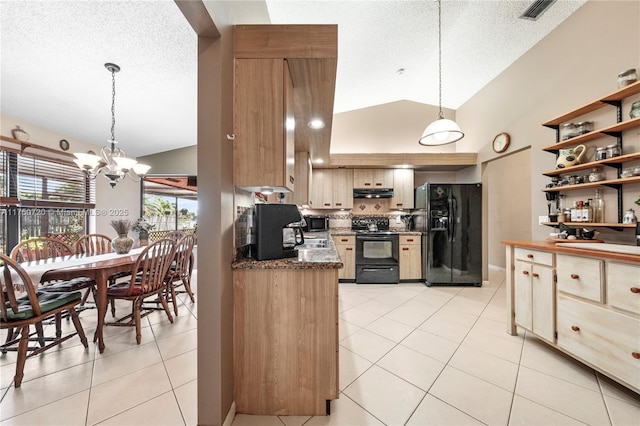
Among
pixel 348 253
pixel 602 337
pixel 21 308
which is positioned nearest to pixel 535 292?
pixel 602 337

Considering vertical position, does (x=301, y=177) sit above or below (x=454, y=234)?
above

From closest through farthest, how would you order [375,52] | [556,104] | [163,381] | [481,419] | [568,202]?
[481,419] < [163,381] < [568,202] < [556,104] < [375,52]

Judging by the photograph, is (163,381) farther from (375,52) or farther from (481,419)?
(375,52)

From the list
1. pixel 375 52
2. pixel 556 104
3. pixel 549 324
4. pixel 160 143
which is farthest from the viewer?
pixel 160 143

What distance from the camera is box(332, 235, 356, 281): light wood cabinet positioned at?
13.0 ft

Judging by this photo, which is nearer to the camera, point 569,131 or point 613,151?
point 613,151

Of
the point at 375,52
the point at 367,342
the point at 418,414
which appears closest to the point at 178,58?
the point at 375,52

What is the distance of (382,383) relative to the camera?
1545mm

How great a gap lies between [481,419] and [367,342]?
0.92 m

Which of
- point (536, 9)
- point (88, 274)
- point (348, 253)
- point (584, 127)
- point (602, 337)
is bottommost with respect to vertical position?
point (602, 337)

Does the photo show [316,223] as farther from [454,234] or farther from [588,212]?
[588,212]

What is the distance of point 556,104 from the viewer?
2602 millimetres

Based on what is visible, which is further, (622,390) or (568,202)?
(568,202)

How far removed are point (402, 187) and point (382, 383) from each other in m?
3.47
